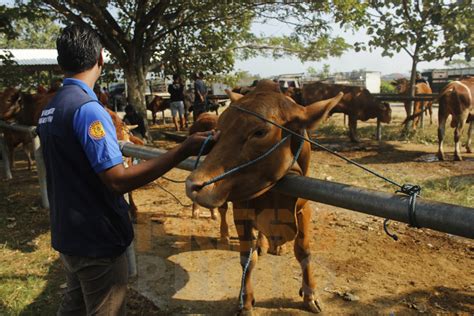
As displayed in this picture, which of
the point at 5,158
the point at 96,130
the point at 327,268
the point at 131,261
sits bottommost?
the point at 327,268

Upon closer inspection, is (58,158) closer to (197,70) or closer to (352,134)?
(352,134)

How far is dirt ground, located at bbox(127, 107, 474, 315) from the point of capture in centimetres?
363

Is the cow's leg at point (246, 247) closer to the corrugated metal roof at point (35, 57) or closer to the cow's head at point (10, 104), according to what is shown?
the cow's head at point (10, 104)

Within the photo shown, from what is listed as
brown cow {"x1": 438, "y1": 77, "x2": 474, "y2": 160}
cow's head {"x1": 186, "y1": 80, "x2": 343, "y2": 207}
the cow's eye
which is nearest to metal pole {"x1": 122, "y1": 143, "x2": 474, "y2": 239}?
cow's head {"x1": 186, "y1": 80, "x2": 343, "y2": 207}

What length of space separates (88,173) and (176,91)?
508 inches

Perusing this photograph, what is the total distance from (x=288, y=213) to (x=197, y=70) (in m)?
12.7

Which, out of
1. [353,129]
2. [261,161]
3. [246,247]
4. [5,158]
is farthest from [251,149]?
[353,129]

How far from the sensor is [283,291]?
3.90 m

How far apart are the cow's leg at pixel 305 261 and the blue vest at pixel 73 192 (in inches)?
75.2

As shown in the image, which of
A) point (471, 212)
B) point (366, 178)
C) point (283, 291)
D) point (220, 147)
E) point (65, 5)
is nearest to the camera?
point (471, 212)

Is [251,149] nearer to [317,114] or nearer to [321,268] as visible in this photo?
[317,114]

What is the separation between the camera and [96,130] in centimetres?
192

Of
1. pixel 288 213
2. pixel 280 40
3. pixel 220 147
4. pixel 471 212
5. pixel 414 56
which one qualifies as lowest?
pixel 288 213

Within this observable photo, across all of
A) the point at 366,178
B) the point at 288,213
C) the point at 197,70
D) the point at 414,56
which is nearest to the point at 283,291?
the point at 288,213
